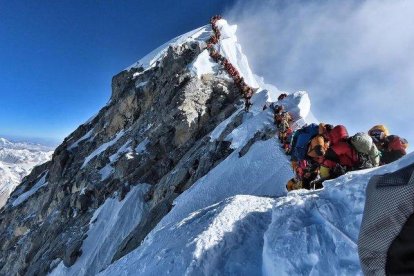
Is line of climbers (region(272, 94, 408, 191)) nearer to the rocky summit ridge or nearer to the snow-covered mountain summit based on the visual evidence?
the snow-covered mountain summit

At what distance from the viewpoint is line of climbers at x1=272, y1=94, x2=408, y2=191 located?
31.6 ft

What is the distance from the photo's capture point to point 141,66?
53156mm

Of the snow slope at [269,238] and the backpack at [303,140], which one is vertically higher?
the backpack at [303,140]

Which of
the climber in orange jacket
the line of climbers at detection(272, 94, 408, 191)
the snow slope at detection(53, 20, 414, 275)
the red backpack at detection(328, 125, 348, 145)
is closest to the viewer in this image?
the snow slope at detection(53, 20, 414, 275)

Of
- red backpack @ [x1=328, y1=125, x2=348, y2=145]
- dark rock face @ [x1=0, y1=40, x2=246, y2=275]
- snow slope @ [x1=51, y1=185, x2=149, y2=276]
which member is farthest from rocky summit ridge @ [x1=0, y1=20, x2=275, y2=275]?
red backpack @ [x1=328, y1=125, x2=348, y2=145]

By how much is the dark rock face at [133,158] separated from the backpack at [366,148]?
525 inches

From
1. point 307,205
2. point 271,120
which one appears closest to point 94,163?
point 271,120

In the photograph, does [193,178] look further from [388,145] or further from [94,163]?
[94,163]

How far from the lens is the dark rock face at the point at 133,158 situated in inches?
1059

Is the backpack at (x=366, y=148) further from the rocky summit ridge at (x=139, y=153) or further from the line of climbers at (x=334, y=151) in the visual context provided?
the rocky summit ridge at (x=139, y=153)

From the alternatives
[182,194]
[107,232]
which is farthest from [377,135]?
[107,232]

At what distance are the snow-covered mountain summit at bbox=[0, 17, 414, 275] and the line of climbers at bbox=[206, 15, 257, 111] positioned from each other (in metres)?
0.72

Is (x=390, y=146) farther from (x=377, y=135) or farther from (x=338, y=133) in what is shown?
(x=338, y=133)

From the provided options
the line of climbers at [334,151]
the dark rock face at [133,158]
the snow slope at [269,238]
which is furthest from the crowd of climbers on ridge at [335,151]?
the dark rock face at [133,158]
